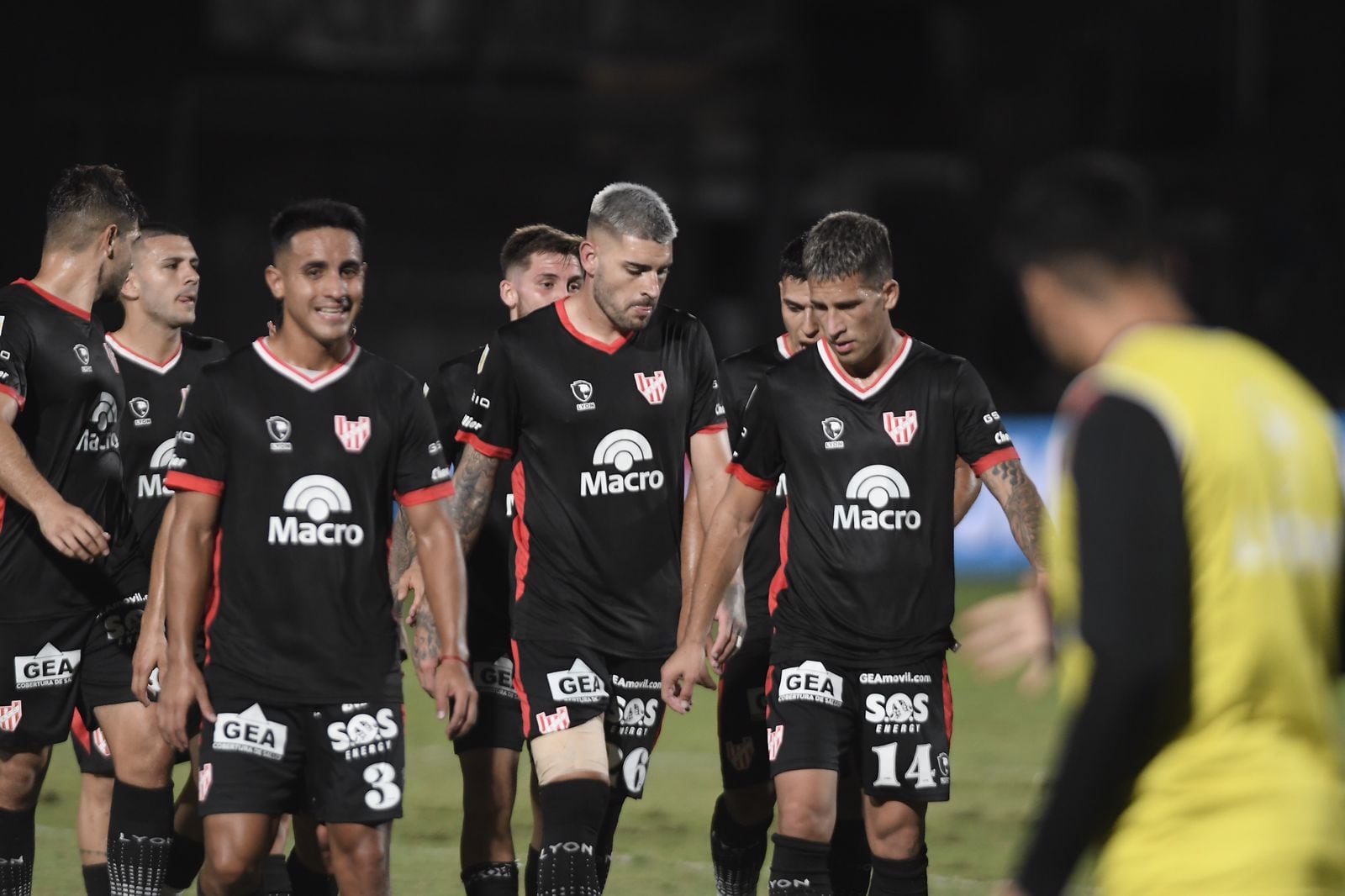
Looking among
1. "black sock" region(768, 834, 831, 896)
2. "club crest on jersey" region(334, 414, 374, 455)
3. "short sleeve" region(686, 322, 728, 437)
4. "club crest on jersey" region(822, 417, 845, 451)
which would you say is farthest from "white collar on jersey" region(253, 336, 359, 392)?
"black sock" region(768, 834, 831, 896)

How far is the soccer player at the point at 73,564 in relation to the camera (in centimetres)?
620

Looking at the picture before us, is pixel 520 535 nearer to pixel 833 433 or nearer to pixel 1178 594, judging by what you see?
pixel 833 433

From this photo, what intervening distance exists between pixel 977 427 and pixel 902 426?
25 cm

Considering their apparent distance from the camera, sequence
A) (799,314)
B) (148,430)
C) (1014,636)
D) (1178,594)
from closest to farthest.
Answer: (1178,594) < (1014,636) < (148,430) < (799,314)

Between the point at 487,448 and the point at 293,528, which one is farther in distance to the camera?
the point at 487,448

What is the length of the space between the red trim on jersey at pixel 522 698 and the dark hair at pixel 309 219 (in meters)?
1.61

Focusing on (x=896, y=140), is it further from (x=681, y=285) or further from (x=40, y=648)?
(x=40, y=648)

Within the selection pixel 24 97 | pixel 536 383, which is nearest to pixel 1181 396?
pixel 536 383

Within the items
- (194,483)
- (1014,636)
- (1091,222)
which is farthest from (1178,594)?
(194,483)

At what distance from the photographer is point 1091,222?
2916mm

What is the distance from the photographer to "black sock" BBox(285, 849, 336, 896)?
6078 millimetres

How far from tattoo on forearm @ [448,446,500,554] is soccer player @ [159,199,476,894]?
2.99 ft

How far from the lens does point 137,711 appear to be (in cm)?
636

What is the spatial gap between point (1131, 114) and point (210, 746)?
20733mm
